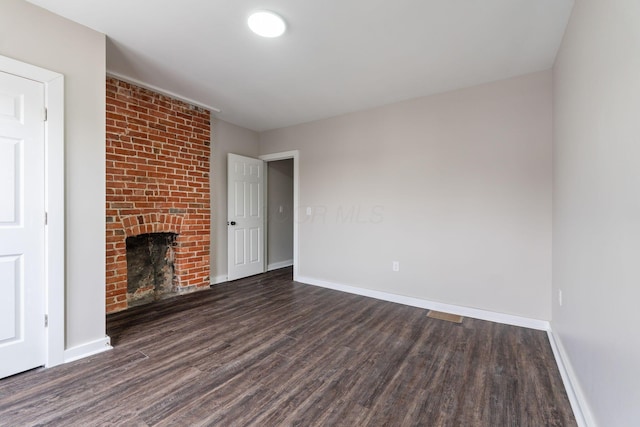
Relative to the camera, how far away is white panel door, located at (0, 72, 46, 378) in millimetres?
1777

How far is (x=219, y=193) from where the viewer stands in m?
4.16

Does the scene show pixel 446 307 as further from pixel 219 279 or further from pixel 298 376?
pixel 219 279

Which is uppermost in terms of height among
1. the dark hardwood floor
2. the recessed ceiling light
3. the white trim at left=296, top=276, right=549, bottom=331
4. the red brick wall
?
the recessed ceiling light

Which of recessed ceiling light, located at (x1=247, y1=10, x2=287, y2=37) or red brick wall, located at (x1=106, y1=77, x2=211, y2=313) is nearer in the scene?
recessed ceiling light, located at (x1=247, y1=10, x2=287, y2=37)

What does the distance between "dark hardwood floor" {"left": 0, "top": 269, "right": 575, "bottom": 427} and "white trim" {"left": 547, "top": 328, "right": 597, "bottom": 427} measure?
46mm

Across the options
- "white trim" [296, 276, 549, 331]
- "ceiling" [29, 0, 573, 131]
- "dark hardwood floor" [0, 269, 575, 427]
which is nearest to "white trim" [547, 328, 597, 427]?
"dark hardwood floor" [0, 269, 575, 427]

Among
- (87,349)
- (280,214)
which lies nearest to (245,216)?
(280,214)

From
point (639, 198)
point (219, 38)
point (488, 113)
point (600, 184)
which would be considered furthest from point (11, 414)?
point (488, 113)

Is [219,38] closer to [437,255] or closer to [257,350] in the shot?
[257,350]

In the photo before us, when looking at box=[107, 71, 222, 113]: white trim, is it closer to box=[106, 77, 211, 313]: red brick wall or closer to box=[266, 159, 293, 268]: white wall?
box=[106, 77, 211, 313]: red brick wall

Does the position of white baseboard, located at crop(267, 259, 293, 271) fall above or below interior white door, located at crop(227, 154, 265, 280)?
below

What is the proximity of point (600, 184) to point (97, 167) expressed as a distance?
321cm

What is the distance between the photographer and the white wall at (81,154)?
194 centimetres

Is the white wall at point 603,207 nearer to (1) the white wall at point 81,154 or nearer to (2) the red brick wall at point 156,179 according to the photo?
(1) the white wall at point 81,154
